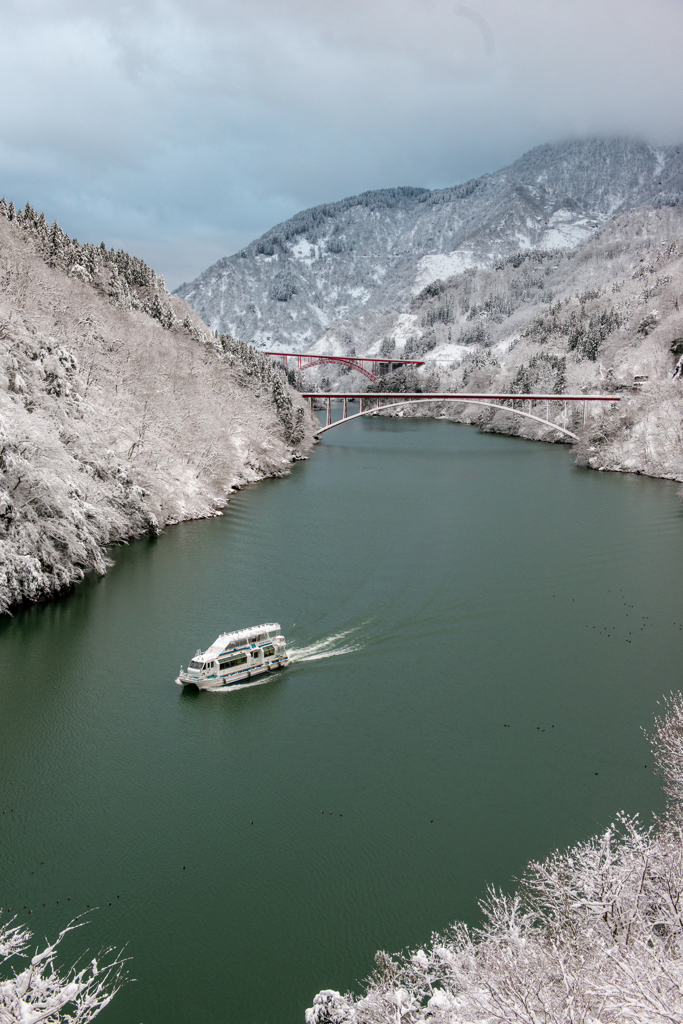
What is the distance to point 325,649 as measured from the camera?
26016 mm

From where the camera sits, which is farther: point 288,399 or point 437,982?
point 288,399

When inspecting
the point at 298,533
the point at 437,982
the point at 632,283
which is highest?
the point at 632,283

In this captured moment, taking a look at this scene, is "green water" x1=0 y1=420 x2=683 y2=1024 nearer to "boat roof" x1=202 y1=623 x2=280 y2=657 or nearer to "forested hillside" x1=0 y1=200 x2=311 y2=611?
"boat roof" x1=202 y1=623 x2=280 y2=657

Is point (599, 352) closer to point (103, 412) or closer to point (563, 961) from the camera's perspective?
point (103, 412)

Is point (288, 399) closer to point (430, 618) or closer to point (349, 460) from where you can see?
point (349, 460)

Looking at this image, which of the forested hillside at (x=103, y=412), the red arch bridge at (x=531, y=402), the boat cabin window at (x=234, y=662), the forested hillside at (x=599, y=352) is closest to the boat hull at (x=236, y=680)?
the boat cabin window at (x=234, y=662)

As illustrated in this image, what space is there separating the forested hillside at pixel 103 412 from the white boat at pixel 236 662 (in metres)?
9.41

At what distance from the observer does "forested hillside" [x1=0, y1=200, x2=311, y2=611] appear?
3050 cm

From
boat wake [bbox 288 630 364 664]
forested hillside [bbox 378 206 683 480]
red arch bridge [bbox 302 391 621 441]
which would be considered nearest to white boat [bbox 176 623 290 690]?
boat wake [bbox 288 630 364 664]

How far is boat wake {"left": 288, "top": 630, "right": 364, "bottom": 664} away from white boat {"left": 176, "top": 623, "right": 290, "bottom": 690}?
91 centimetres

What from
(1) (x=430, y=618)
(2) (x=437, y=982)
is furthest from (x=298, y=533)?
(2) (x=437, y=982)

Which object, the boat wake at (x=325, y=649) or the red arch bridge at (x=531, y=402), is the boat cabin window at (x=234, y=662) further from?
the red arch bridge at (x=531, y=402)

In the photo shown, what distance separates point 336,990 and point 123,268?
73.8 metres

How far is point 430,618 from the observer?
2895 cm
